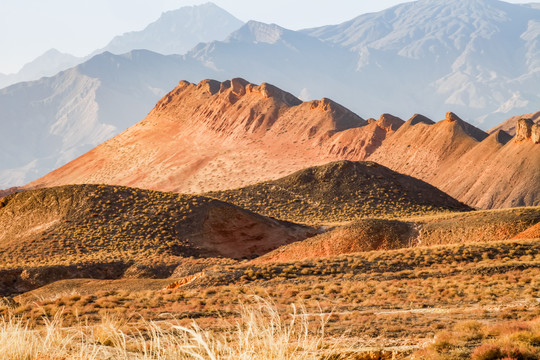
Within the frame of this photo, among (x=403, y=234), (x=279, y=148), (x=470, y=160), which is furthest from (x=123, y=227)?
(x=279, y=148)

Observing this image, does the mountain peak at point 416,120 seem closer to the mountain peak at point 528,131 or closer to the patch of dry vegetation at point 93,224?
the mountain peak at point 528,131

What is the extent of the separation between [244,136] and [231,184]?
15.0 meters

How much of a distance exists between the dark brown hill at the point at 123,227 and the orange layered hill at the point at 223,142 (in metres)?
36.5

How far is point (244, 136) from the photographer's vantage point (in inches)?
3922

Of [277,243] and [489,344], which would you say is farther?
[277,243]

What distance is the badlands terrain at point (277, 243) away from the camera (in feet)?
37.9

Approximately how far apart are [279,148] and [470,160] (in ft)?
91.8

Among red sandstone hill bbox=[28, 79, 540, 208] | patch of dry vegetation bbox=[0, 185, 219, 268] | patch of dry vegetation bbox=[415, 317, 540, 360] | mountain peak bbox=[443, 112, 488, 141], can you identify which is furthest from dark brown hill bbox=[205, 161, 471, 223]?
patch of dry vegetation bbox=[415, 317, 540, 360]

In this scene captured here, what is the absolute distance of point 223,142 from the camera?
10031 cm

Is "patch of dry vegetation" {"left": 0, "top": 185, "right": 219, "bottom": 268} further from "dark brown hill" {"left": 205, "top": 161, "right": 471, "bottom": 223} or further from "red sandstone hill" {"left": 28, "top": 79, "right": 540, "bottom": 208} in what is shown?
"red sandstone hill" {"left": 28, "top": 79, "right": 540, "bottom": 208}

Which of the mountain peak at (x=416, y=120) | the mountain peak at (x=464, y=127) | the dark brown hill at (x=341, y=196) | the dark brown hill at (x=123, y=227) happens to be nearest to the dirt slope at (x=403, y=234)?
the dark brown hill at (x=123, y=227)

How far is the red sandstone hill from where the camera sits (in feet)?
241

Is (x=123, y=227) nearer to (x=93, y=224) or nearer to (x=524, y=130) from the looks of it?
(x=93, y=224)

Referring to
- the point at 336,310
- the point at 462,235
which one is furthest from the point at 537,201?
the point at 336,310
